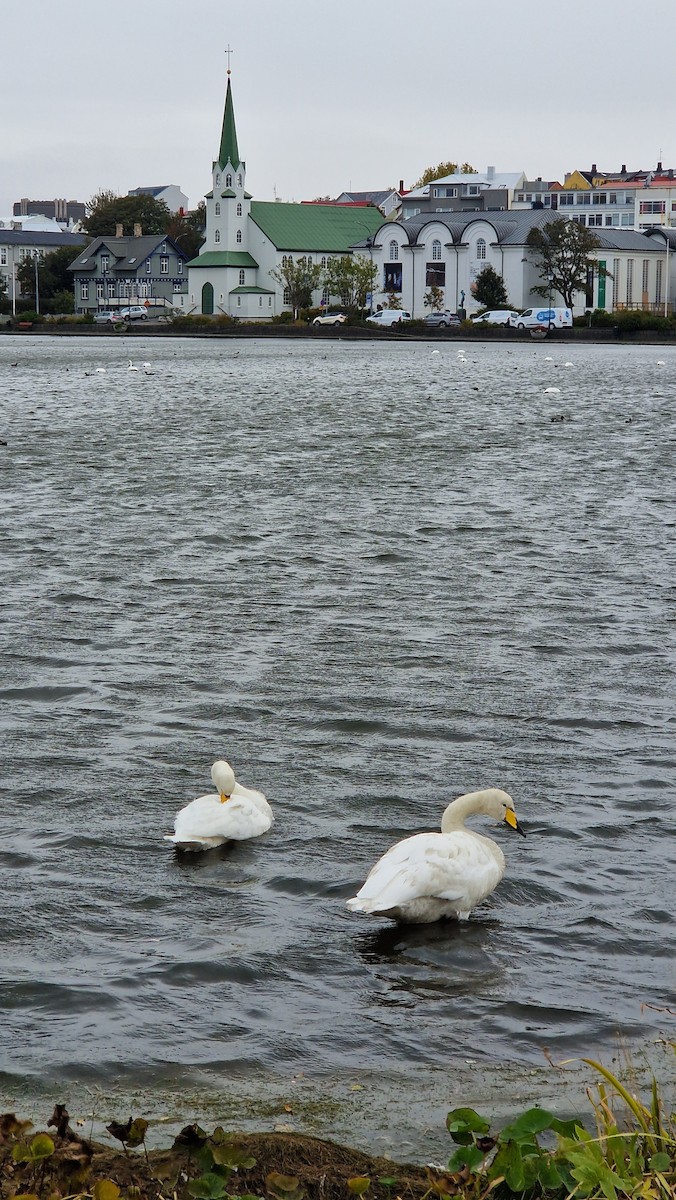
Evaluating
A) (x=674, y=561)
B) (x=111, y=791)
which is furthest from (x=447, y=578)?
(x=111, y=791)

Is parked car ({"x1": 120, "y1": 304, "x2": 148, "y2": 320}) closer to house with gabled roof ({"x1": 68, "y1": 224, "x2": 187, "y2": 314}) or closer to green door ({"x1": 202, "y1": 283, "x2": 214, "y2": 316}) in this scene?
green door ({"x1": 202, "y1": 283, "x2": 214, "y2": 316})

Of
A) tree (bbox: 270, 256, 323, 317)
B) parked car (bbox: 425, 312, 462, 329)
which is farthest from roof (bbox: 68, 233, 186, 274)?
parked car (bbox: 425, 312, 462, 329)

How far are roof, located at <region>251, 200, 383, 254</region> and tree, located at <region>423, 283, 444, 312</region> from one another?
19039 millimetres

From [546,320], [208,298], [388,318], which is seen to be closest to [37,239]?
[208,298]

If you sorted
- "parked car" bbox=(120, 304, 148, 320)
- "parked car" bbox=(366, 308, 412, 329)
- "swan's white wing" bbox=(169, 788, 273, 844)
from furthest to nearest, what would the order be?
"parked car" bbox=(120, 304, 148, 320), "parked car" bbox=(366, 308, 412, 329), "swan's white wing" bbox=(169, 788, 273, 844)

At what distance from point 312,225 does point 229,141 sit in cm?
1188

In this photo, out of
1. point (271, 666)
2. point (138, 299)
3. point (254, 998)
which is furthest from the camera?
point (138, 299)

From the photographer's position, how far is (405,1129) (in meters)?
4.84

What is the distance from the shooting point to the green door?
145 metres

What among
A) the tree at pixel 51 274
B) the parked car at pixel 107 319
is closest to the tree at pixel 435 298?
the parked car at pixel 107 319

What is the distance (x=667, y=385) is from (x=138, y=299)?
11201 cm

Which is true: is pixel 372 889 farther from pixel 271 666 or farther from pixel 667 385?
pixel 667 385

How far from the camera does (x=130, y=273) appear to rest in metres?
153

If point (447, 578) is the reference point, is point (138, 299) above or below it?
above
